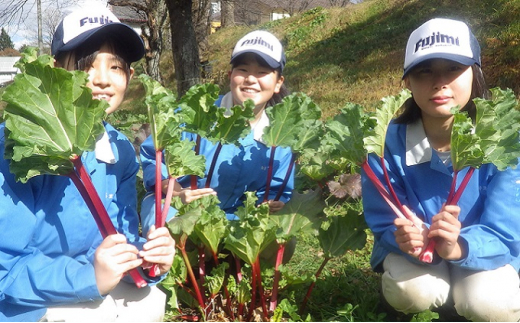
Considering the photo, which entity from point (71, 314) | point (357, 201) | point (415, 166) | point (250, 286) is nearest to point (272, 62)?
point (415, 166)

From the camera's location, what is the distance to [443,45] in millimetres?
2176

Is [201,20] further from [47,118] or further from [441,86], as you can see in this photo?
[47,118]

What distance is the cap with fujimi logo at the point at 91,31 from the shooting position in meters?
1.97

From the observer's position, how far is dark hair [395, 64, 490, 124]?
230cm

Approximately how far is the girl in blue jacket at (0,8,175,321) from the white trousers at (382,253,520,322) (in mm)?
988

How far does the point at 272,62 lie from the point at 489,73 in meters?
5.01

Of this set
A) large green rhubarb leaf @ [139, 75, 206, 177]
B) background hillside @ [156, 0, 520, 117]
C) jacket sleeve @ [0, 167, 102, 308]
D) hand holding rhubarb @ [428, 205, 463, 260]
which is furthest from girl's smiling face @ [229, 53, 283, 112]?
background hillside @ [156, 0, 520, 117]

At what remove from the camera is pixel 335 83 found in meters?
9.12

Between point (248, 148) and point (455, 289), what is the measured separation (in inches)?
46.1

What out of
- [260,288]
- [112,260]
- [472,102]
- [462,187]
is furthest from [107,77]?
[472,102]

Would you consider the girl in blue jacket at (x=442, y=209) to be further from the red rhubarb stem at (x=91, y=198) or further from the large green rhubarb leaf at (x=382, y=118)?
the red rhubarb stem at (x=91, y=198)

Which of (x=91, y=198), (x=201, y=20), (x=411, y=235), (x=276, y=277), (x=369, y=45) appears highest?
(x=201, y=20)

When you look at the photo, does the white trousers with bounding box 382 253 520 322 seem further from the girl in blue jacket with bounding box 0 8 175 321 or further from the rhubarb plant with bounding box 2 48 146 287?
the rhubarb plant with bounding box 2 48 146 287

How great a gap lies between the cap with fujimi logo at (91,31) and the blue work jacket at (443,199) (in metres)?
1.12
